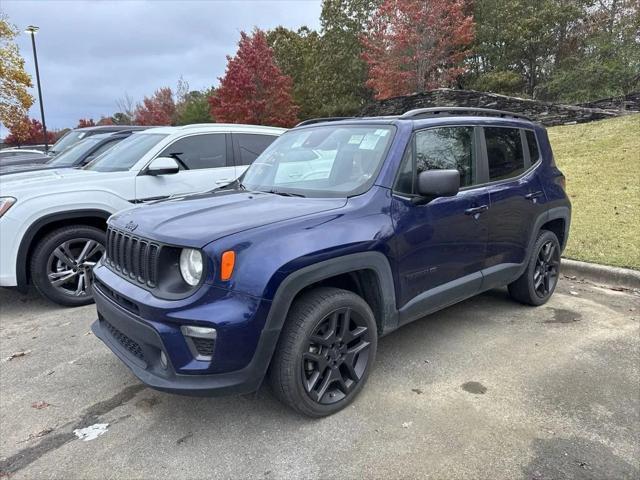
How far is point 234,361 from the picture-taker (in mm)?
2441

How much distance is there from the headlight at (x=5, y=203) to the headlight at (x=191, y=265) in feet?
9.57

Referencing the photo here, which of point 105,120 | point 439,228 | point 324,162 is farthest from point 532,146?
point 105,120

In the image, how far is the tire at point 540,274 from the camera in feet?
14.4

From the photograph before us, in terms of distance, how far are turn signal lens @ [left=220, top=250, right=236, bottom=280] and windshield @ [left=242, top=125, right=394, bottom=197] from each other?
931 mm

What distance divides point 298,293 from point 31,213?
3.24 metres

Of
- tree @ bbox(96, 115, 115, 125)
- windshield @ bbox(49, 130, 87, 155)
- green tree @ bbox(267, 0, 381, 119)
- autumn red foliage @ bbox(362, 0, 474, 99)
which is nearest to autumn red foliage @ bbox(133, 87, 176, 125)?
tree @ bbox(96, 115, 115, 125)

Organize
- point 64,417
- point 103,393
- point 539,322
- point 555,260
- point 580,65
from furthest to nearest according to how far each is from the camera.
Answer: point 580,65, point 555,260, point 539,322, point 103,393, point 64,417

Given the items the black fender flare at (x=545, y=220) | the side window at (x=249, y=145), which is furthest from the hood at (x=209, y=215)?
the side window at (x=249, y=145)

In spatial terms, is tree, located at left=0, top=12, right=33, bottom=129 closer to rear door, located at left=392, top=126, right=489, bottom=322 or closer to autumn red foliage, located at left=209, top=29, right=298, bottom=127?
autumn red foliage, located at left=209, top=29, right=298, bottom=127

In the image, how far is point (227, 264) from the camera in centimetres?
242

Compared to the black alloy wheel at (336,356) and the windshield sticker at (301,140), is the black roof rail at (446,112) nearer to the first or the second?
the windshield sticker at (301,140)

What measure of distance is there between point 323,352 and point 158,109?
4717cm

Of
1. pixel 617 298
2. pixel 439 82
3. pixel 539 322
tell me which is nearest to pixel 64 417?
pixel 539 322

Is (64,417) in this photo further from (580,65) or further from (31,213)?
(580,65)
